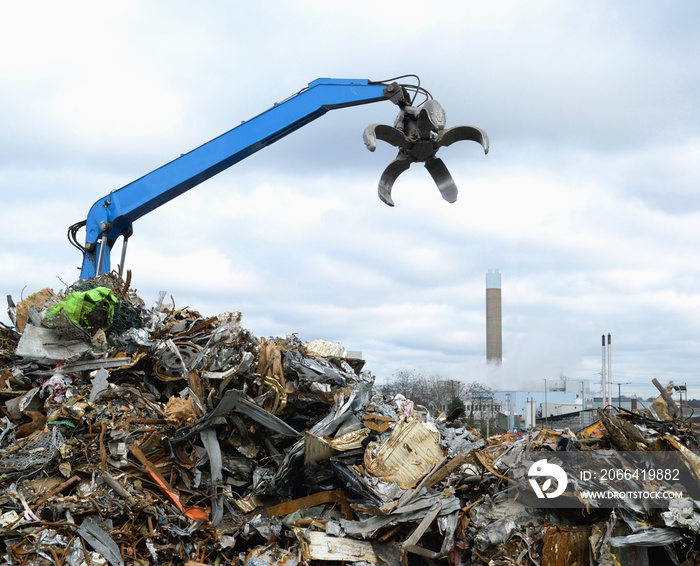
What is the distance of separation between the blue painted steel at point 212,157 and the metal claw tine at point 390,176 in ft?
4.54

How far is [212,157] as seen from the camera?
874 centimetres

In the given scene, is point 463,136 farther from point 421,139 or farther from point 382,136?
point 382,136

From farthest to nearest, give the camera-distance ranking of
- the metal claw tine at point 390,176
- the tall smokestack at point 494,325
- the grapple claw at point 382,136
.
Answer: the tall smokestack at point 494,325
the metal claw tine at point 390,176
the grapple claw at point 382,136

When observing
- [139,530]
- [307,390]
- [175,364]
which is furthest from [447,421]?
[139,530]

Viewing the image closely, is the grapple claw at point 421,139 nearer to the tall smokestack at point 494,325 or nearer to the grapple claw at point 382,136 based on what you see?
the grapple claw at point 382,136

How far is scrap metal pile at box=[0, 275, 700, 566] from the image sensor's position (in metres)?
5.70

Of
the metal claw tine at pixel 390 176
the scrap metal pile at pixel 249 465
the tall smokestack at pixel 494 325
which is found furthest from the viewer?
the tall smokestack at pixel 494 325

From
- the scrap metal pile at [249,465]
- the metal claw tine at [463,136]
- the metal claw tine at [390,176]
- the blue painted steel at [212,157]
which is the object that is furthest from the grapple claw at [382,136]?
the scrap metal pile at [249,465]

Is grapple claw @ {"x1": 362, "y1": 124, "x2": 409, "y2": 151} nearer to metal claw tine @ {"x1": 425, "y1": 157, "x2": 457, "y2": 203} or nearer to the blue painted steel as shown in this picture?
metal claw tine @ {"x1": 425, "y1": 157, "x2": 457, "y2": 203}

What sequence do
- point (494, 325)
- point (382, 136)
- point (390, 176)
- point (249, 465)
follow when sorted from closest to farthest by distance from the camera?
point (249, 465) < point (382, 136) < point (390, 176) < point (494, 325)

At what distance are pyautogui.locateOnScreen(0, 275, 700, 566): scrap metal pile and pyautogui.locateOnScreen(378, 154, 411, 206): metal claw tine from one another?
6.88ft

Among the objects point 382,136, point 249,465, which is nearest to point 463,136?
point 382,136

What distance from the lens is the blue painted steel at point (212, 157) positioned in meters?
8.59

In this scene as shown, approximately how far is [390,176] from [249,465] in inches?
139
